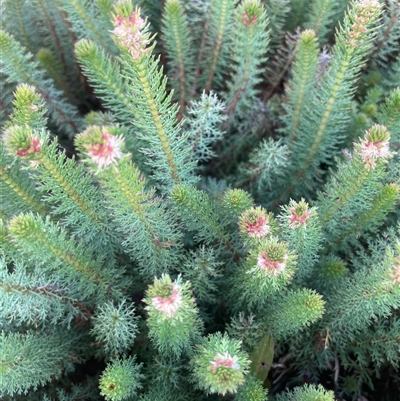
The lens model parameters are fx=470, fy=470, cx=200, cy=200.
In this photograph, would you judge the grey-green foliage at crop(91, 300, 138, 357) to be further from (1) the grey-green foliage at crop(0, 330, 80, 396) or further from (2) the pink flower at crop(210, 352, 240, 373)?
(2) the pink flower at crop(210, 352, 240, 373)

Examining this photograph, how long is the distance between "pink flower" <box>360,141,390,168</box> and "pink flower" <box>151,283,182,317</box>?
0.45 metres

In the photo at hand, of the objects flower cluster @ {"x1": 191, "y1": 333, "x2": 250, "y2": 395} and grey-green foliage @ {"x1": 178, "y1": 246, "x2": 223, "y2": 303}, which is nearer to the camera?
flower cluster @ {"x1": 191, "y1": 333, "x2": 250, "y2": 395}

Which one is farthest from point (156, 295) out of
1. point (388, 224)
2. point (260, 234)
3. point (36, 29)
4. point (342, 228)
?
point (36, 29)

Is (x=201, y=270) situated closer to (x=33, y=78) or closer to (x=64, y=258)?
(x=64, y=258)

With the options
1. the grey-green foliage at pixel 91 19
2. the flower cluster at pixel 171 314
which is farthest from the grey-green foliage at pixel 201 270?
the grey-green foliage at pixel 91 19

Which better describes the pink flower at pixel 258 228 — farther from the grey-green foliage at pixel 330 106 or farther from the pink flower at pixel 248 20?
the pink flower at pixel 248 20

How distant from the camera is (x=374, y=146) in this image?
90cm

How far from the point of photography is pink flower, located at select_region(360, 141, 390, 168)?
898mm

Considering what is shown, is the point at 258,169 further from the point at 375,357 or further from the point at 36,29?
the point at 36,29

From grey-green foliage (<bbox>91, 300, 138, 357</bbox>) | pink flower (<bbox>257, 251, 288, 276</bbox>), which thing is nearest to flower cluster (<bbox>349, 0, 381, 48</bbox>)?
pink flower (<bbox>257, 251, 288, 276</bbox>)

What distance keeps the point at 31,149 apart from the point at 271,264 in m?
0.47

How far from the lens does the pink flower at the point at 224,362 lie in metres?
0.78

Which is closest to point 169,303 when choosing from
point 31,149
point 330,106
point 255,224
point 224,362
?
point 224,362

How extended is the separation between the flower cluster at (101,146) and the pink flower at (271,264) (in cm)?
31
